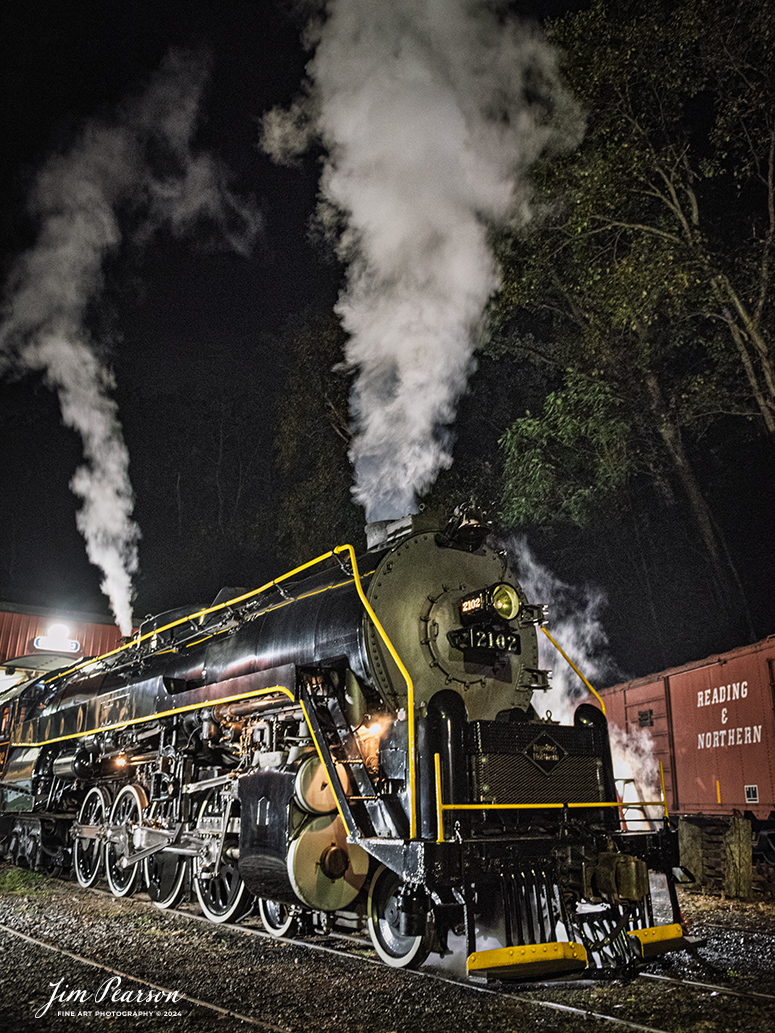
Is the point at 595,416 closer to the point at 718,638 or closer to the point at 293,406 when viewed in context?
the point at 718,638

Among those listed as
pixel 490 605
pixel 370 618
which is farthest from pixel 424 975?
pixel 490 605

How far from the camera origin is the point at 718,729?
10266 millimetres

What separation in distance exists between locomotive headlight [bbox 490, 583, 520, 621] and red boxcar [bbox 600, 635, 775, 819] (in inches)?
196

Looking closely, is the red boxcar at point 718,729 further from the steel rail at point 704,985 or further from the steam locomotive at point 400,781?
the steel rail at point 704,985

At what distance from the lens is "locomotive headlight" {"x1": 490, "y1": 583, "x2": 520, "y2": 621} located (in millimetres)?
5938

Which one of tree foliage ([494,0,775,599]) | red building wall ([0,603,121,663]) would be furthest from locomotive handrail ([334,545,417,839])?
red building wall ([0,603,121,663])

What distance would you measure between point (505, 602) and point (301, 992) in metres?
2.93

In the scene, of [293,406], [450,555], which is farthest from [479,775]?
[293,406]

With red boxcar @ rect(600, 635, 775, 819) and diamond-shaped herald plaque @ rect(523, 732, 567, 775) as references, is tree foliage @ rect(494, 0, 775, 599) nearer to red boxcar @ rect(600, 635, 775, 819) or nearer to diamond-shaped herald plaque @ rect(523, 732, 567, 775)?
red boxcar @ rect(600, 635, 775, 819)

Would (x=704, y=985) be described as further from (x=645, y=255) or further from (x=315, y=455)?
(x=315, y=455)

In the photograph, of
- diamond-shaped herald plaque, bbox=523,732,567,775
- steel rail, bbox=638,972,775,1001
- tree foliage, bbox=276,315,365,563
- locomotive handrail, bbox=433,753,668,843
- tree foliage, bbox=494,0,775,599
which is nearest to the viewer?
steel rail, bbox=638,972,775,1001

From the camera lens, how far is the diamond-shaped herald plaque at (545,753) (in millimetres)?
5250

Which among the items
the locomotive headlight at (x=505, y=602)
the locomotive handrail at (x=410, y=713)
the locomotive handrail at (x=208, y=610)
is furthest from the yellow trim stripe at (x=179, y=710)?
the locomotive headlight at (x=505, y=602)

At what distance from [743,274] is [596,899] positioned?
12037 mm
